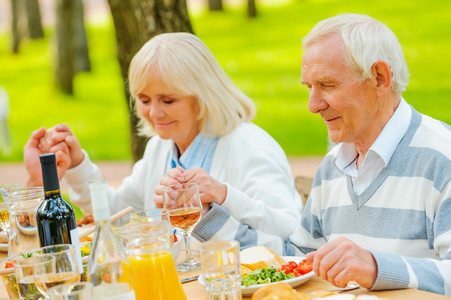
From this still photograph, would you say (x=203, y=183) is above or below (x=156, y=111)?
below

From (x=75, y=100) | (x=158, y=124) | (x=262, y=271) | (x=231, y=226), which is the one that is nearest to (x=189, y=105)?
(x=158, y=124)

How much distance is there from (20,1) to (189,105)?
23228 mm

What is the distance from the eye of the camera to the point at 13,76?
2417 cm

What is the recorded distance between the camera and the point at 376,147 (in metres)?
2.39

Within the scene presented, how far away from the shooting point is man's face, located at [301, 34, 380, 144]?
245 centimetres

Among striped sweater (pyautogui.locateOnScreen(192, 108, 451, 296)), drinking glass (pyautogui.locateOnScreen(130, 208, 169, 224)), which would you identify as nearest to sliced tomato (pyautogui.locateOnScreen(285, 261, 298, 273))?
striped sweater (pyautogui.locateOnScreen(192, 108, 451, 296))

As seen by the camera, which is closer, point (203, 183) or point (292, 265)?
point (292, 265)

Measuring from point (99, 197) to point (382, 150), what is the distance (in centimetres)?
119

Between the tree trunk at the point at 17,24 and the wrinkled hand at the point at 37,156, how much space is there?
2068 centimetres

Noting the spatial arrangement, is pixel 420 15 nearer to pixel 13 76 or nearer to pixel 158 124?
pixel 13 76

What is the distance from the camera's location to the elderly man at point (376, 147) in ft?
7.55

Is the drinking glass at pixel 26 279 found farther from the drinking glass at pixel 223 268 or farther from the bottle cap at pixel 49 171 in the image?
the drinking glass at pixel 223 268

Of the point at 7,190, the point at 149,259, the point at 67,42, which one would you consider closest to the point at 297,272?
the point at 149,259

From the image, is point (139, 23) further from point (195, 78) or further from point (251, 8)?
point (251, 8)
